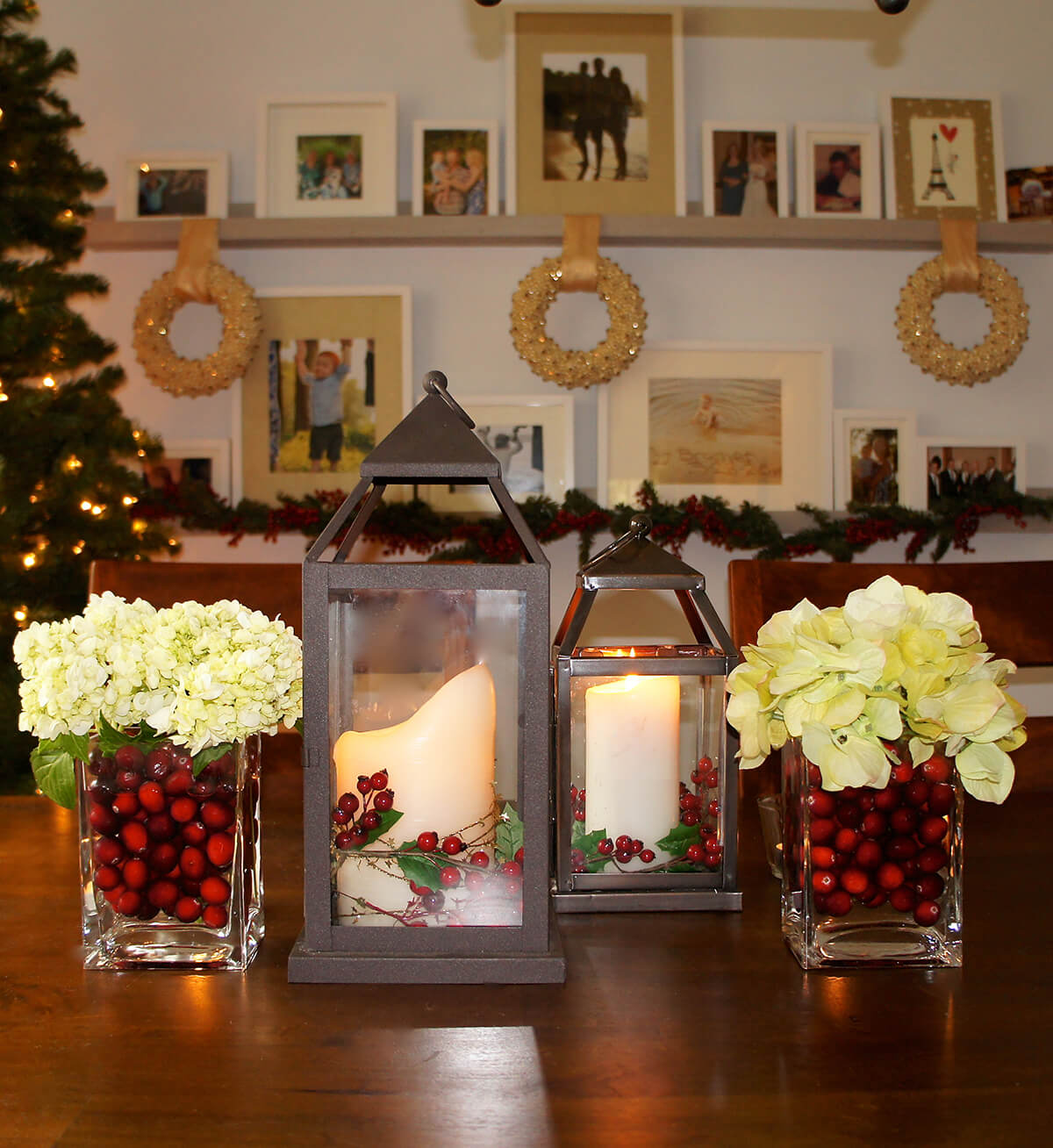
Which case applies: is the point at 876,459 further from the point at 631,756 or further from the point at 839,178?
the point at 631,756

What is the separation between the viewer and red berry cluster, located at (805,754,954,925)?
0.73 meters

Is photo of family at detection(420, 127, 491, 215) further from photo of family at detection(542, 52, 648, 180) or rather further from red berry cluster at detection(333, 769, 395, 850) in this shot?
red berry cluster at detection(333, 769, 395, 850)

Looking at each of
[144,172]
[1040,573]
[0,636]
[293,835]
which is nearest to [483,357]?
[144,172]

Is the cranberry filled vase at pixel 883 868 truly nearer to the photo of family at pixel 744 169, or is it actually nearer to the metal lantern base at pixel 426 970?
the metal lantern base at pixel 426 970

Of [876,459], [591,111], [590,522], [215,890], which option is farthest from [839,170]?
[215,890]

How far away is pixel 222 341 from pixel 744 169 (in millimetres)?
1570

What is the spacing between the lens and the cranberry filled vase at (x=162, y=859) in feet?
2.40

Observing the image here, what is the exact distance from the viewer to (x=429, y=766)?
2.35 ft

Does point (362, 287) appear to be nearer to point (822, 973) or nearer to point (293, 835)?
point (293, 835)

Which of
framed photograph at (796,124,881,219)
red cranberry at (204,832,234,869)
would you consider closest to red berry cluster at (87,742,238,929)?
red cranberry at (204,832,234,869)

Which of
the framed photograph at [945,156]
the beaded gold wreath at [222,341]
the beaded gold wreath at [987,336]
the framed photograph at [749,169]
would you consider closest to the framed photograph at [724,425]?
the beaded gold wreath at [987,336]

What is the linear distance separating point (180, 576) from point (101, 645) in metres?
0.71

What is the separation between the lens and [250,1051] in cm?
62

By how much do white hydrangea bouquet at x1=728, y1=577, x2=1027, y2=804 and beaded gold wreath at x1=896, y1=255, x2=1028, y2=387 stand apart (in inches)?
90.1
